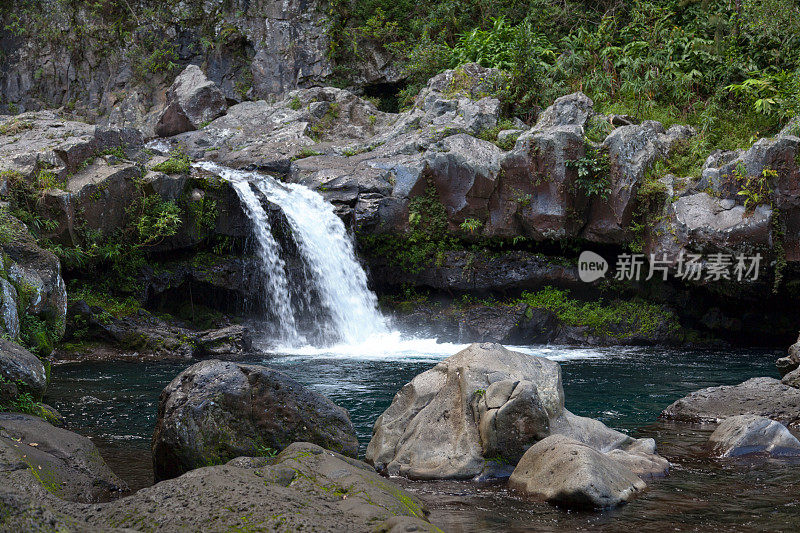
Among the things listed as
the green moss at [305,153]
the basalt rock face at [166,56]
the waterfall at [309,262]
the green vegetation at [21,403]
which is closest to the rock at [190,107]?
the basalt rock face at [166,56]

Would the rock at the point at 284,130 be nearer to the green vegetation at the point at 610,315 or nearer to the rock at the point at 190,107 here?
the rock at the point at 190,107

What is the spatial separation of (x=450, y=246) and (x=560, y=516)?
1184 centimetres

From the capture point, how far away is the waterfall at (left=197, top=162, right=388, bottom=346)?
15.1 m

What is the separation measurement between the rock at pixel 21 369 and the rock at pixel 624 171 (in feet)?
40.6

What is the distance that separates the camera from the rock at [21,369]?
6035mm

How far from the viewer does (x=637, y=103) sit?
18781 millimetres

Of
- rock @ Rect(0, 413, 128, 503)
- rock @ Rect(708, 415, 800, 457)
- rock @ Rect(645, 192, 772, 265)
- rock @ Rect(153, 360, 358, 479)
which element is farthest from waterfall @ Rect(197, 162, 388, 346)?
rock @ Rect(708, 415, 800, 457)

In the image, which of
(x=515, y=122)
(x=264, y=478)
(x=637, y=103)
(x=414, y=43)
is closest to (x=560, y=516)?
(x=264, y=478)

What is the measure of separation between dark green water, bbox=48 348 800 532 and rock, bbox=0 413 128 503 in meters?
0.32

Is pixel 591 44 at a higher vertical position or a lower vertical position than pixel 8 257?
higher

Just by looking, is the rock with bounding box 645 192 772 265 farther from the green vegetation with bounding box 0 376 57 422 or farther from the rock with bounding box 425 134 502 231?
the green vegetation with bounding box 0 376 57 422

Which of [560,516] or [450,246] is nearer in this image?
[560,516]

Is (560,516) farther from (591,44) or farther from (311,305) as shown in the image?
(591,44)

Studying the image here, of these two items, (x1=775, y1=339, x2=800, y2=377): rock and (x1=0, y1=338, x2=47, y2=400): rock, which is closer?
(x1=0, y1=338, x2=47, y2=400): rock
